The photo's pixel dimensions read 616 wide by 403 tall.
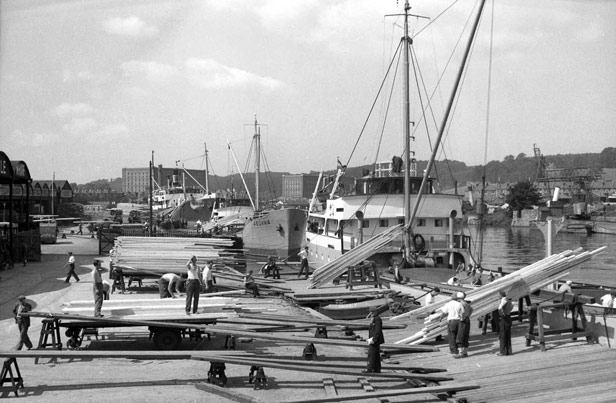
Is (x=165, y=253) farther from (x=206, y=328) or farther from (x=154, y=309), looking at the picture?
(x=206, y=328)

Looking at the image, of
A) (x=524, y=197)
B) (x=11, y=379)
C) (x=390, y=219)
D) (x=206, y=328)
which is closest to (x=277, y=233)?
(x=390, y=219)

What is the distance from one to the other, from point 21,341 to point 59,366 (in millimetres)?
1475

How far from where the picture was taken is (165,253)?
996 inches

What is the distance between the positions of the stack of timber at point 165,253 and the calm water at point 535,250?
2363 cm

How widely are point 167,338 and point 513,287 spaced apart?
851 cm

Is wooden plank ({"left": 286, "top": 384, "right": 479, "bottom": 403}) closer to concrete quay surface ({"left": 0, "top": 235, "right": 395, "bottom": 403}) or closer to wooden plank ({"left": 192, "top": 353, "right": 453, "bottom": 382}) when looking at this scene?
wooden plank ({"left": 192, "top": 353, "right": 453, "bottom": 382})

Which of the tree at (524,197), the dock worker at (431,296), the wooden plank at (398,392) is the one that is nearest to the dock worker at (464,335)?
the wooden plank at (398,392)

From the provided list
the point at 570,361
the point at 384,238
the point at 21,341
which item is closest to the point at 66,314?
the point at 21,341

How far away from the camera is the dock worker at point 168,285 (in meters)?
18.7

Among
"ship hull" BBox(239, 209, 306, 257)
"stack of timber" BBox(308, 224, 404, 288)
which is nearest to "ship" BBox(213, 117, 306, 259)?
"ship hull" BBox(239, 209, 306, 257)

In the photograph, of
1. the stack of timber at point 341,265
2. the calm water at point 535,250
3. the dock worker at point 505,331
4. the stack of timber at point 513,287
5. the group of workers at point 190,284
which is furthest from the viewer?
the calm water at point 535,250

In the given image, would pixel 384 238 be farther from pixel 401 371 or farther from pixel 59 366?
pixel 59 366

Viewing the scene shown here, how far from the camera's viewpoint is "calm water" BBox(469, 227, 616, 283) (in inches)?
2061

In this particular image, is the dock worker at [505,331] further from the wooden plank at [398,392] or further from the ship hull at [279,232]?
the ship hull at [279,232]
